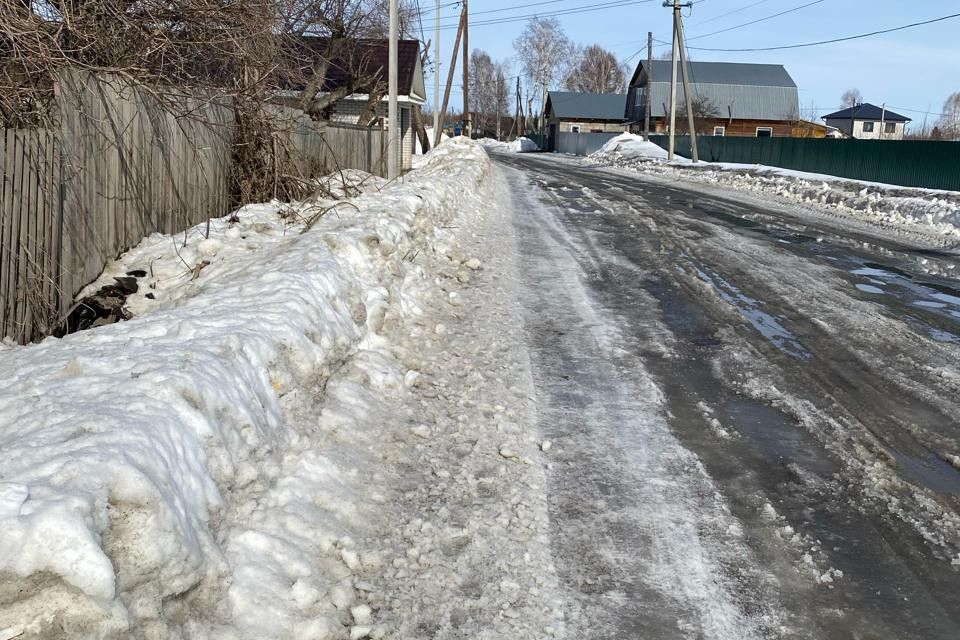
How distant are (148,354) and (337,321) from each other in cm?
192

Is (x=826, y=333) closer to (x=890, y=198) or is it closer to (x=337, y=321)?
(x=337, y=321)

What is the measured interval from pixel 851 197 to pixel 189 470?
820 inches

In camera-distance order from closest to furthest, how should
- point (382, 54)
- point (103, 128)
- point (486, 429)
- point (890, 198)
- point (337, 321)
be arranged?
point (486, 429) < point (337, 321) < point (103, 128) < point (890, 198) < point (382, 54)

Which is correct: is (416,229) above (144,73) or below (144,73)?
below

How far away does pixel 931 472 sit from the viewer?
4.70m

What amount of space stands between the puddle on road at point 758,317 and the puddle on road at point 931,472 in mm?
2010

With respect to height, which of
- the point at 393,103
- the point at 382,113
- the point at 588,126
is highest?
the point at 588,126

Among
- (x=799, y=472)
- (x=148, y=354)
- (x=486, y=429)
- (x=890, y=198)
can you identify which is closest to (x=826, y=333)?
(x=799, y=472)

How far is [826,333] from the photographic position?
24.9ft

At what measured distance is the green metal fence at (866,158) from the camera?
22.7m

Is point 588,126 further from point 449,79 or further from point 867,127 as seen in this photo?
point 449,79

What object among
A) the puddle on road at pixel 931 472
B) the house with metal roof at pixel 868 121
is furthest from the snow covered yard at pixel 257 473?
the house with metal roof at pixel 868 121

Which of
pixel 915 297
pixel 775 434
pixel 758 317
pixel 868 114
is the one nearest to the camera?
pixel 775 434

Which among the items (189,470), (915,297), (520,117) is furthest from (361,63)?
(520,117)
